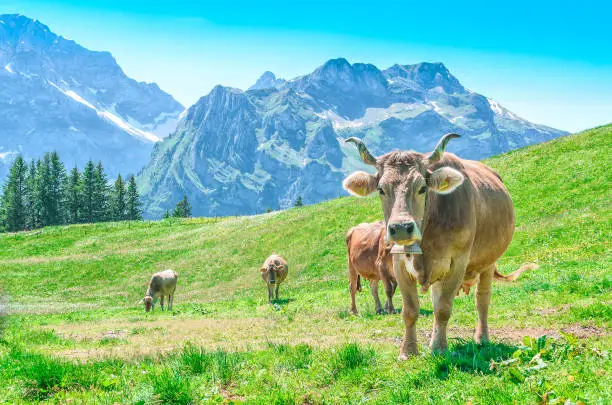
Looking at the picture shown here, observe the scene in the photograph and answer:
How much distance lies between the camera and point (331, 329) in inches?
541

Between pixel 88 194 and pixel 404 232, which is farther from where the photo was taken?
pixel 88 194

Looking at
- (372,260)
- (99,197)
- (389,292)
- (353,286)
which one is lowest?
(389,292)

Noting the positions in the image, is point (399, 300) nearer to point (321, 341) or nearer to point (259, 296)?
point (321, 341)

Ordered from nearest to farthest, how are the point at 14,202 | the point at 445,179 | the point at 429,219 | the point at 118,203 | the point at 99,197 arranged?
the point at 445,179 < the point at 429,219 < the point at 14,202 < the point at 99,197 < the point at 118,203

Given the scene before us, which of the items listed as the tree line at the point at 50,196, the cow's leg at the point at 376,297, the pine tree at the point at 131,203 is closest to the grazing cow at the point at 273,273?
the cow's leg at the point at 376,297

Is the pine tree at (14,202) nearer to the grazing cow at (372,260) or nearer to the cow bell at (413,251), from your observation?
the grazing cow at (372,260)

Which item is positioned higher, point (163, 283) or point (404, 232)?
point (404, 232)

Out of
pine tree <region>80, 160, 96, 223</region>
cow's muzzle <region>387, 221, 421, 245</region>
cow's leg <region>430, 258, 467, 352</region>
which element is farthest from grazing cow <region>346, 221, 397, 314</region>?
pine tree <region>80, 160, 96, 223</region>

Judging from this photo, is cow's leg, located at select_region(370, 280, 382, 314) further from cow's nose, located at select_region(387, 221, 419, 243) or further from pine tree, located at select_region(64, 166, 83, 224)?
pine tree, located at select_region(64, 166, 83, 224)

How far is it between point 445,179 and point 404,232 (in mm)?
1389

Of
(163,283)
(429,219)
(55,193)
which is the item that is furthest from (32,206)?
(429,219)

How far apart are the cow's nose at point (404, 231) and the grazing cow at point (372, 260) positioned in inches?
372

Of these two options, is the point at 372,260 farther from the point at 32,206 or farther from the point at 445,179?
the point at 32,206

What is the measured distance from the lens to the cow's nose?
666 centimetres
